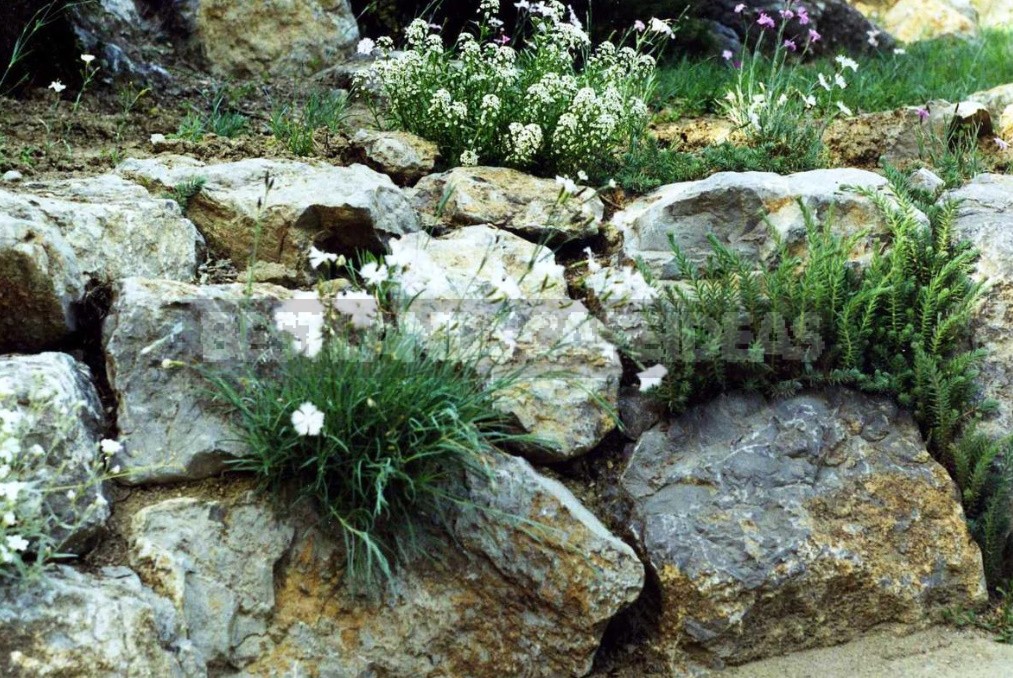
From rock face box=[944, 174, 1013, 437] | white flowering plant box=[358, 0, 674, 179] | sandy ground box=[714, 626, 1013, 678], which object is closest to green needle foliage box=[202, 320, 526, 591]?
sandy ground box=[714, 626, 1013, 678]

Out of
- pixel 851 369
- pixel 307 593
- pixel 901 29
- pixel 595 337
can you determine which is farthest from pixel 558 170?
pixel 901 29

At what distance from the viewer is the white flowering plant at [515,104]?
5.37 metres

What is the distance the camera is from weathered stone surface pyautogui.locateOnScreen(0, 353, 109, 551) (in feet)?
10.9

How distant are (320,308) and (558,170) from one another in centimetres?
198

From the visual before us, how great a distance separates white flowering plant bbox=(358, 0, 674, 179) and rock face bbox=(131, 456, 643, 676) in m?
1.98

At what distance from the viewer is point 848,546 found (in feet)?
13.3

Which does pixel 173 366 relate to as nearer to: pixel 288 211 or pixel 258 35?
pixel 288 211

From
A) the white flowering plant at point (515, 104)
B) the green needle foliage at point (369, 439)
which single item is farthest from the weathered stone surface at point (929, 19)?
the green needle foliage at point (369, 439)

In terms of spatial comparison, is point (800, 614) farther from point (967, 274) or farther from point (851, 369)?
point (967, 274)

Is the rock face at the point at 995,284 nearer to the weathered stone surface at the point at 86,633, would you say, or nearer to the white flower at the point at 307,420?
the white flower at the point at 307,420

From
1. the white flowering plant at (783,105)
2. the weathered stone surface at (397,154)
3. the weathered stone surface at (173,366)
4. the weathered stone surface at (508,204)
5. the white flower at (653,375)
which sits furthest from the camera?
the white flowering plant at (783,105)

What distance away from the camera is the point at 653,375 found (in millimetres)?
4207

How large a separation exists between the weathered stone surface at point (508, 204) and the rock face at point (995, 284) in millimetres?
1590

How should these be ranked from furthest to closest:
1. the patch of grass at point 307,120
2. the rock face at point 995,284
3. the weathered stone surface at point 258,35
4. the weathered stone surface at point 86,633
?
the weathered stone surface at point 258,35, the patch of grass at point 307,120, the rock face at point 995,284, the weathered stone surface at point 86,633
